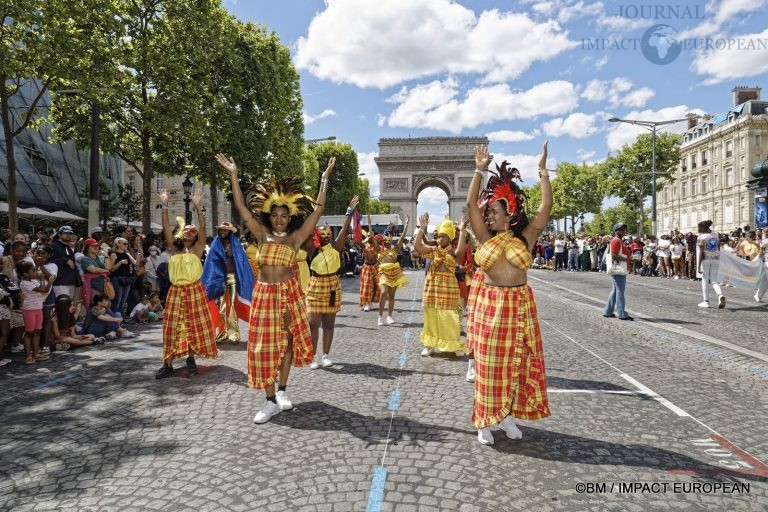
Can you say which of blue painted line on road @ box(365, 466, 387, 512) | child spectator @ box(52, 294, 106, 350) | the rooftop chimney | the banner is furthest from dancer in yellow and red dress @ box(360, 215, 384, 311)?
the rooftop chimney

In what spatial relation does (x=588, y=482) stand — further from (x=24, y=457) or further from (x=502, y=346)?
(x=24, y=457)

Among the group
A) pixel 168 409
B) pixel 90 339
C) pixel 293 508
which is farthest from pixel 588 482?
pixel 90 339

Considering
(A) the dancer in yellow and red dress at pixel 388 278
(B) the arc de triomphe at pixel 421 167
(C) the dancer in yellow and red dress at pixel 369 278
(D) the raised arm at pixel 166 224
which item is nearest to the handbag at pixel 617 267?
(A) the dancer in yellow and red dress at pixel 388 278

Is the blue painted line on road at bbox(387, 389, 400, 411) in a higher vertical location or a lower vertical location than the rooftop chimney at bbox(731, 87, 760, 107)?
lower

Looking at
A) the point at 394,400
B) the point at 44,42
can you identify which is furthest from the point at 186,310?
the point at 44,42

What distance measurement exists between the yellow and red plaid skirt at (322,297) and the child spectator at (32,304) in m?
4.28

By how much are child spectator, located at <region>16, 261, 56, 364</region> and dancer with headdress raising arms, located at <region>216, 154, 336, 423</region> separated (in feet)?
15.5

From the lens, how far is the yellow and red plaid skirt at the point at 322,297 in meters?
6.57

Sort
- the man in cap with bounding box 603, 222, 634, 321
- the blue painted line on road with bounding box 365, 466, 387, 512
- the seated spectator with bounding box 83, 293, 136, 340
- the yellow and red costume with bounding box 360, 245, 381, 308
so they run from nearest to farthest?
the blue painted line on road with bounding box 365, 466, 387, 512, the seated spectator with bounding box 83, 293, 136, 340, the man in cap with bounding box 603, 222, 634, 321, the yellow and red costume with bounding box 360, 245, 381, 308

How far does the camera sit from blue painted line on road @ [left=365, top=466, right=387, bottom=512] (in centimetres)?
297

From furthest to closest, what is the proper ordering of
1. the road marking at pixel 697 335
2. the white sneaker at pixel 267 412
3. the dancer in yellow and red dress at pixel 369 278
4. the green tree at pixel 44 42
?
the dancer in yellow and red dress at pixel 369 278
the green tree at pixel 44 42
the road marking at pixel 697 335
the white sneaker at pixel 267 412

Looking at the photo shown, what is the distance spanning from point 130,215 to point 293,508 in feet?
81.7

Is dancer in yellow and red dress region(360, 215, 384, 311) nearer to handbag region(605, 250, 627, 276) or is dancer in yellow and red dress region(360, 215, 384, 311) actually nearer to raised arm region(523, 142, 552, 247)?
handbag region(605, 250, 627, 276)

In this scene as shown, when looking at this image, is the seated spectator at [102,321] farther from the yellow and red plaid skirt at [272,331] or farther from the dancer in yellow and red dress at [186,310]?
the yellow and red plaid skirt at [272,331]
